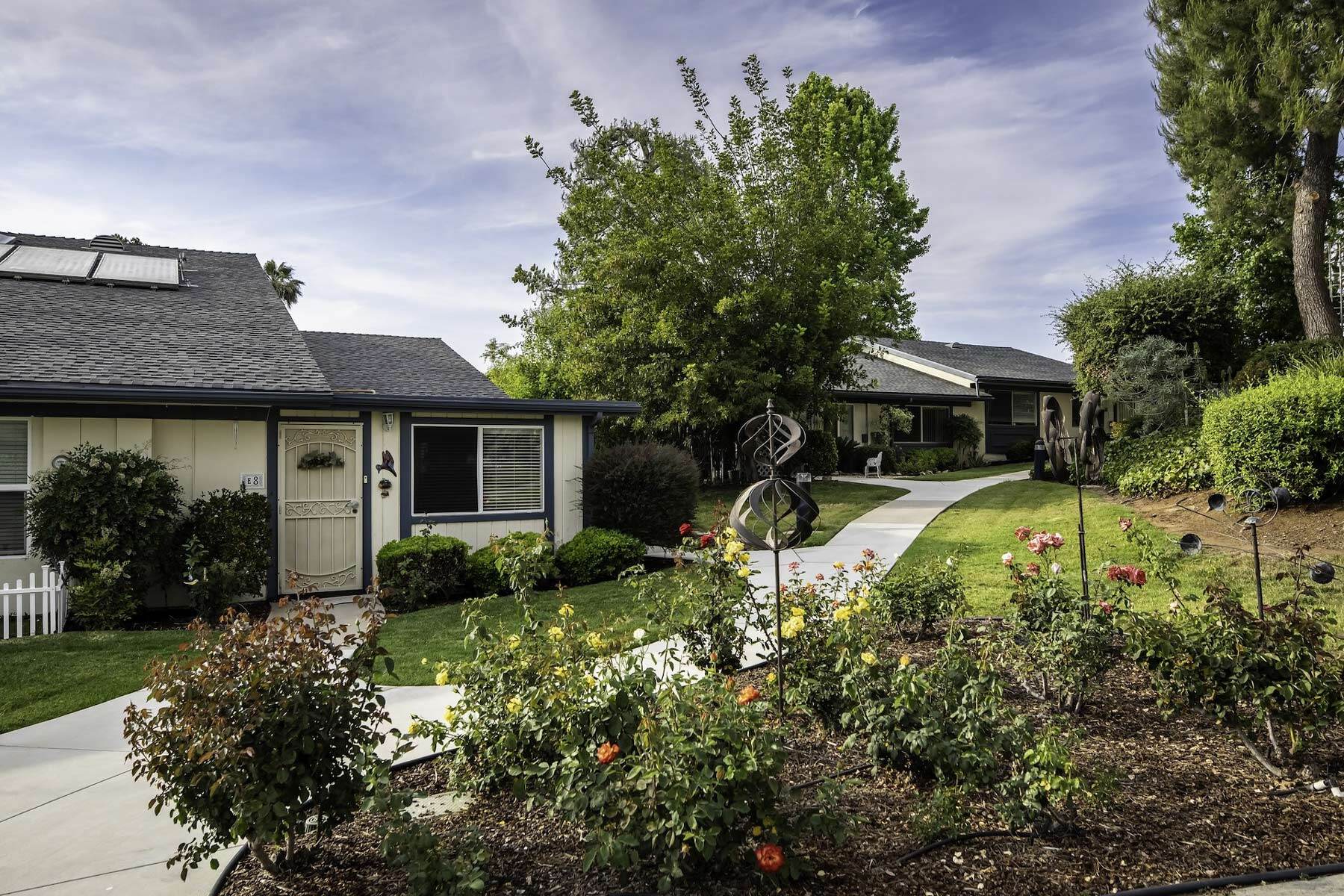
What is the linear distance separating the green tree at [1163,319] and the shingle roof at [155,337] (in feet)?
47.2

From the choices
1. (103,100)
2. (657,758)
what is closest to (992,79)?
(657,758)

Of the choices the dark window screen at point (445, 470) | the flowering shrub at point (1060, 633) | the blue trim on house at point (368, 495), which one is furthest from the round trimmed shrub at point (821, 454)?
the flowering shrub at point (1060, 633)

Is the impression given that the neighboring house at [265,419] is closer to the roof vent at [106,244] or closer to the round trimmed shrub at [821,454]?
the roof vent at [106,244]

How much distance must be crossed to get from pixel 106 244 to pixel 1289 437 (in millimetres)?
18180

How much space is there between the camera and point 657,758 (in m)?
2.60

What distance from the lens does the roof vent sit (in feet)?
42.9

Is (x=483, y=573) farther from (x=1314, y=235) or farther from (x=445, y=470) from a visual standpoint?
(x=1314, y=235)

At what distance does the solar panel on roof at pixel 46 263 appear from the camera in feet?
34.5

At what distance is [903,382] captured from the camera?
24625mm

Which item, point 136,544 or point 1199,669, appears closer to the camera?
point 1199,669

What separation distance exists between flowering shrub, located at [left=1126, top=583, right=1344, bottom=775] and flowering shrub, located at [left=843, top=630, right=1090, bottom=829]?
2.43ft

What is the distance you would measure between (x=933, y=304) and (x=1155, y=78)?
49.1ft

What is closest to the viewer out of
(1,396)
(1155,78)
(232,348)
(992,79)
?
(1,396)

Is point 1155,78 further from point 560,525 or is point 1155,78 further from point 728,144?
point 560,525
